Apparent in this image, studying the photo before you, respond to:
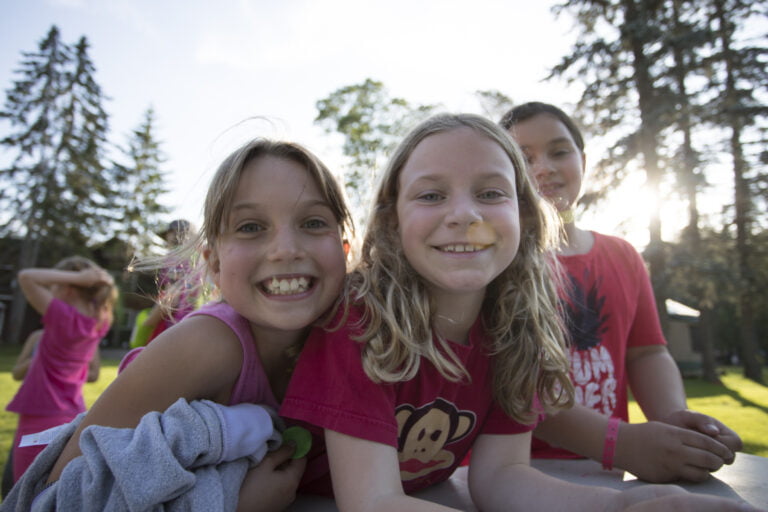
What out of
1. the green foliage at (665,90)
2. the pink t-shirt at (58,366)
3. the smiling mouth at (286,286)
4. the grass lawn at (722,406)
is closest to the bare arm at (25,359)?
the pink t-shirt at (58,366)

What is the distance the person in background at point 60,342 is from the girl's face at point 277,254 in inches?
144

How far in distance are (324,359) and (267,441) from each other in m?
0.25

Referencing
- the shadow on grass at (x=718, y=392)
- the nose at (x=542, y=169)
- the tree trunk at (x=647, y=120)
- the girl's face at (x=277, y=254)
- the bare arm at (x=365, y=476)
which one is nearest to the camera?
the bare arm at (x=365, y=476)

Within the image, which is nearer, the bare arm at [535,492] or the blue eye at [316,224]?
the bare arm at [535,492]

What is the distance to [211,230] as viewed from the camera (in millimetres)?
1563

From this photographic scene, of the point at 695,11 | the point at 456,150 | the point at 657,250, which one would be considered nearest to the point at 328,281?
the point at 456,150

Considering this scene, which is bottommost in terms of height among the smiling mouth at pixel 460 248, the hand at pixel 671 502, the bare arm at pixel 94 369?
the bare arm at pixel 94 369

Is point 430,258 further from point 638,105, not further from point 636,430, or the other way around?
point 638,105

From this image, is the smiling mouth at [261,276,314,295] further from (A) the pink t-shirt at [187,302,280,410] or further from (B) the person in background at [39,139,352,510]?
(A) the pink t-shirt at [187,302,280,410]

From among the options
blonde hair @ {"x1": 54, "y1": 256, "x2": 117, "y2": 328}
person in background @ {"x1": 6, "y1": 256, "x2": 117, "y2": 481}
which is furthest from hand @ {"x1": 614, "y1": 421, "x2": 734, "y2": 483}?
blonde hair @ {"x1": 54, "y1": 256, "x2": 117, "y2": 328}

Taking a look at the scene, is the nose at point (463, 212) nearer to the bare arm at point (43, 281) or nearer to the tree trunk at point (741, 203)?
the bare arm at point (43, 281)

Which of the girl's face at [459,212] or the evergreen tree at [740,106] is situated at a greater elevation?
the evergreen tree at [740,106]

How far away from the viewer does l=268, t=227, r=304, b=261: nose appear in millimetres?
1405

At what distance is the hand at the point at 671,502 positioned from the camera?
844 mm
